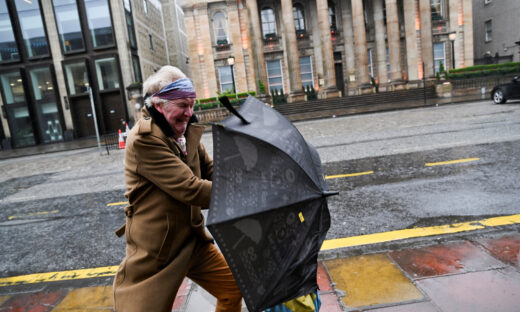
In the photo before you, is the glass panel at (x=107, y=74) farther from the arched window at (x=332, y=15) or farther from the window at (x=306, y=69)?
the arched window at (x=332, y=15)

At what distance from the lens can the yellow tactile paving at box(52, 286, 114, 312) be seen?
305cm

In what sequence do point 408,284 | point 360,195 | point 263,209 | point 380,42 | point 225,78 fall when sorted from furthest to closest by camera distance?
point 225,78
point 380,42
point 360,195
point 408,284
point 263,209

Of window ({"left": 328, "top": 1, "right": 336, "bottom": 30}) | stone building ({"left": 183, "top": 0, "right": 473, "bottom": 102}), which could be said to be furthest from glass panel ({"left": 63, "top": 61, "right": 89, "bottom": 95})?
window ({"left": 328, "top": 1, "right": 336, "bottom": 30})

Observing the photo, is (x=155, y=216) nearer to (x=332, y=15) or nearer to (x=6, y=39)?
(x=6, y=39)

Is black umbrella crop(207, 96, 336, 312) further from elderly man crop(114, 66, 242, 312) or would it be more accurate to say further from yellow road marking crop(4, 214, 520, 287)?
yellow road marking crop(4, 214, 520, 287)

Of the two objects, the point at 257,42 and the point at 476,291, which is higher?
the point at 257,42

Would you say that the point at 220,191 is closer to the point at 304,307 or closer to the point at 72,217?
the point at 304,307

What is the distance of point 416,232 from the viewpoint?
12.9 ft

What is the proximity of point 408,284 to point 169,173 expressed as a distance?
2.17 meters

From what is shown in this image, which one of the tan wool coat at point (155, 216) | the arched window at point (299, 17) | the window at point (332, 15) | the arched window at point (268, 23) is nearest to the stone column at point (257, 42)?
the arched window at point (268, 23)

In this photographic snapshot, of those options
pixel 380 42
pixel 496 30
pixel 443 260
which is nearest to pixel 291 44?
pixel 380 42

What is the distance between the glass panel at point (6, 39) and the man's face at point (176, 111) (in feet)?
105

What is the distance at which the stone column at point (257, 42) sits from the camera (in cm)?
2934

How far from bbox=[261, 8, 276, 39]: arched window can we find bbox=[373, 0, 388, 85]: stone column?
361 inches
